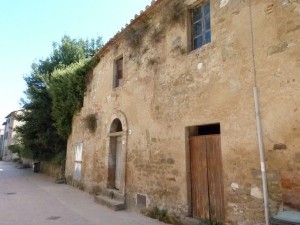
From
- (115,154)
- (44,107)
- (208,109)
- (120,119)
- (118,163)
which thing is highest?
(44,107)

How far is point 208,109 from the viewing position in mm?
5750

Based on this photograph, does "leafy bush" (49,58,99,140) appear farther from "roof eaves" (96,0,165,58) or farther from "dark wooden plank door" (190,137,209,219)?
"dark wooden plank door" (190,137,209,219)

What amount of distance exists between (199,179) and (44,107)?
533 inches

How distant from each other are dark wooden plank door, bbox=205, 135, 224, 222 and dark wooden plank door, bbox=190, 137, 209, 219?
114 millimetres

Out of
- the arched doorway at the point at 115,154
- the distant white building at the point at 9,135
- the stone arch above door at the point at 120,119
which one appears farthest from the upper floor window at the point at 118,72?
the distant white building at the point at 9,135

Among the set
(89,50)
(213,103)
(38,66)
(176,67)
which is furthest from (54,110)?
(213,103)

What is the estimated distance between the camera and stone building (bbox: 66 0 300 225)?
4.52m

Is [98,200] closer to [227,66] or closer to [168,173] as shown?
[168,173]

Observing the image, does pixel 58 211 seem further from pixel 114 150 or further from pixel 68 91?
pixel 68 91

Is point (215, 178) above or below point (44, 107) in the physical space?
below

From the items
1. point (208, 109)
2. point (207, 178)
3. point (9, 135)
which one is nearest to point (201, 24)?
point (208, 109)

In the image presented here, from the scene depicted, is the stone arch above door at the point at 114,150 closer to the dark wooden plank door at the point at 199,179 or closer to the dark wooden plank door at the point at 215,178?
the dark wooden plank door at the point at 199,179

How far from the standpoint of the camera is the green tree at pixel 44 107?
1638cm

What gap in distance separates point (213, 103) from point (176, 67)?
1688mm
